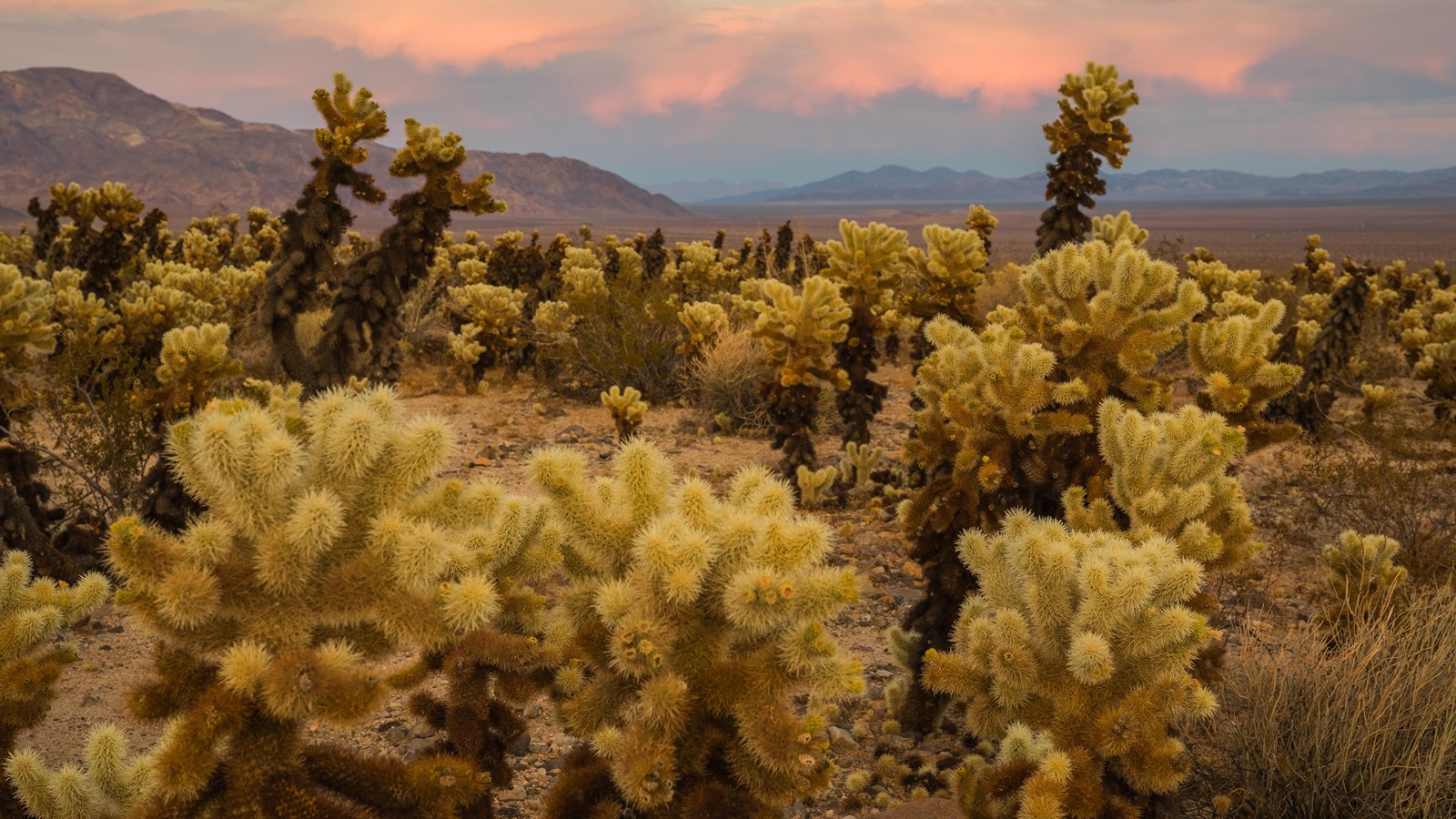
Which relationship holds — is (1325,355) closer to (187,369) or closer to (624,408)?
(624,408)

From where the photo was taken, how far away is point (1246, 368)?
Result: 14.8 ft

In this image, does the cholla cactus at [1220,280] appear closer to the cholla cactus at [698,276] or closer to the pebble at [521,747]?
the cholla cactus at [698,276]

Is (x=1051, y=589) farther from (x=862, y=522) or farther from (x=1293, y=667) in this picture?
(x=862, y=522)

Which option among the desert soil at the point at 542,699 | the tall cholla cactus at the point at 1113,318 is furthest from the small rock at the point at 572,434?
the tall cholla cactus at the point at 1113,318

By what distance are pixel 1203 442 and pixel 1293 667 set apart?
871 mm

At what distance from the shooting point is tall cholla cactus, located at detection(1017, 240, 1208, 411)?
14.3ft

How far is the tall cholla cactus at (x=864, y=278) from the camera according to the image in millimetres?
7367

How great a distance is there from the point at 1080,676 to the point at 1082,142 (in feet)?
21.9

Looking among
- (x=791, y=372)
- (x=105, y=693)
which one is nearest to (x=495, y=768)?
(x=105, y=693)

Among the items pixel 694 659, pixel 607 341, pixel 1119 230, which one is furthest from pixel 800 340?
pixel 607 341

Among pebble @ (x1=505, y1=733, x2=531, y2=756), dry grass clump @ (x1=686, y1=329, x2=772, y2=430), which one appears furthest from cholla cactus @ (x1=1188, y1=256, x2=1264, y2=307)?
pebble @ (x1=505, y1=733, x2=531, y2=756)

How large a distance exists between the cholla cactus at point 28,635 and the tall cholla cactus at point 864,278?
198 inches

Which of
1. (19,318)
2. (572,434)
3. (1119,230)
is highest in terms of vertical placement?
(1119,230)

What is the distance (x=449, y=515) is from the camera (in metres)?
2.83
